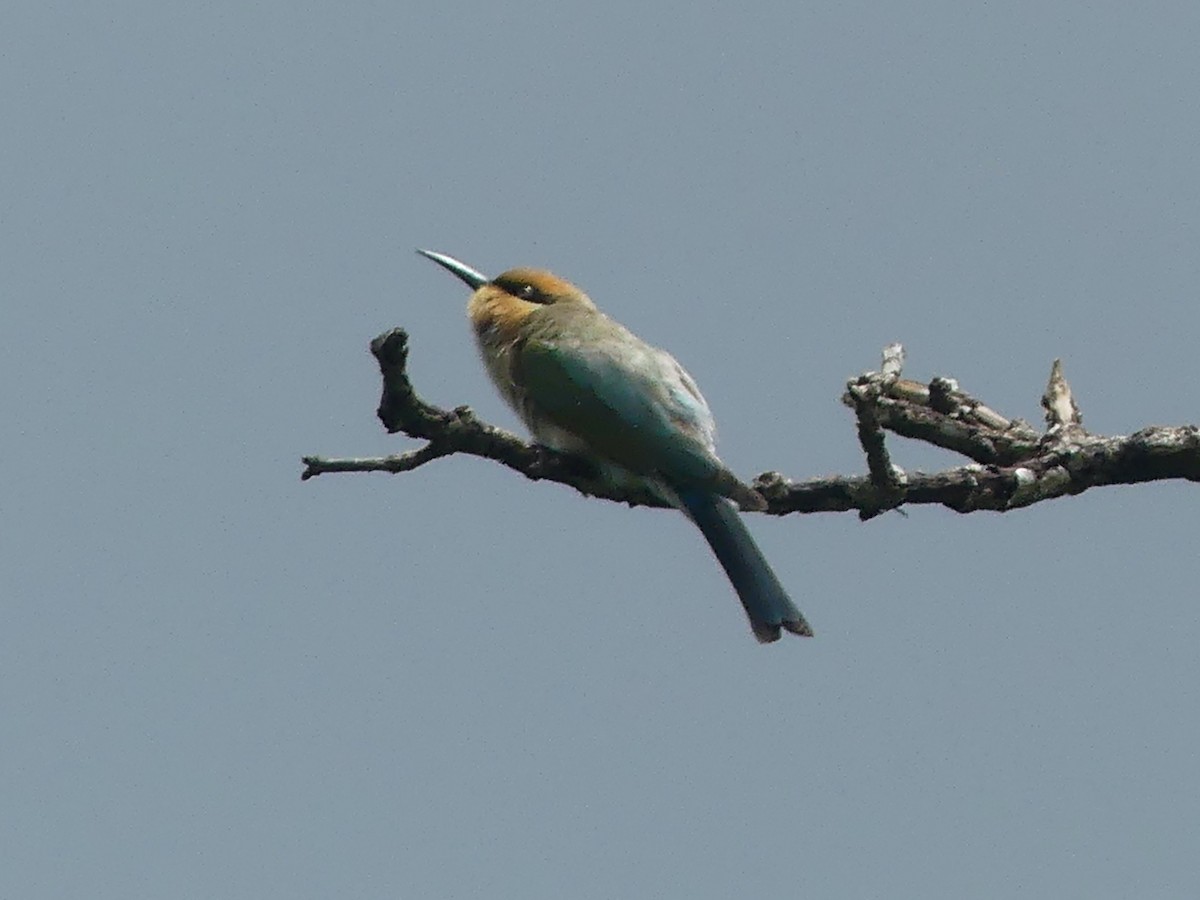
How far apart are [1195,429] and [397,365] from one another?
1905 millimetres

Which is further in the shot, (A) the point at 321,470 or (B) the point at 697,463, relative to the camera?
(B) the point at 697,463

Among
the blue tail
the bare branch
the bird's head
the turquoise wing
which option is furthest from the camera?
the bird's head

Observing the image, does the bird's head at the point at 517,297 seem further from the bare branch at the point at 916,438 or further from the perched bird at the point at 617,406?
the bare branch at the point at 916,438

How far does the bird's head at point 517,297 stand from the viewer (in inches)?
211

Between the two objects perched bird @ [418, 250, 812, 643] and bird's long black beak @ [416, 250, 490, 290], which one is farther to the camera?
bird's long black beak @ [416, 250, 490, 290]

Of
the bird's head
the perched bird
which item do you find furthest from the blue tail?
the bird's head

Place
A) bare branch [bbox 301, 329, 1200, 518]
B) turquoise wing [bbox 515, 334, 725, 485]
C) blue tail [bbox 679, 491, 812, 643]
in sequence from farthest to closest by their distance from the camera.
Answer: turquoise wing [bbox 515, 334, 725, 485] → blue tail [bbox 679, 491, 812, 643] → bare branch [bbox 301, 329, 1200, 518]

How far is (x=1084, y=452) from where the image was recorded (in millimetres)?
4051

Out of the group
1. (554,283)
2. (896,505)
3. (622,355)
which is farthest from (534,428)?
(896,505)

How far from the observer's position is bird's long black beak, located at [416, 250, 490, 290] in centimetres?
568

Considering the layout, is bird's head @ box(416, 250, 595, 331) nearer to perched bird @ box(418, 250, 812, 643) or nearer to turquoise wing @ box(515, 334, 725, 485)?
perched bird @ box(418, 250, 812, 643)

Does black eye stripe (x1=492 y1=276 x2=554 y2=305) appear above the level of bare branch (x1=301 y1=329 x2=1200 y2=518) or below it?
above

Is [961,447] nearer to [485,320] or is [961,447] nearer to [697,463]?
[697,463]

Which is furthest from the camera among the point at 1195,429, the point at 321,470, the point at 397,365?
the point at 1195,429
